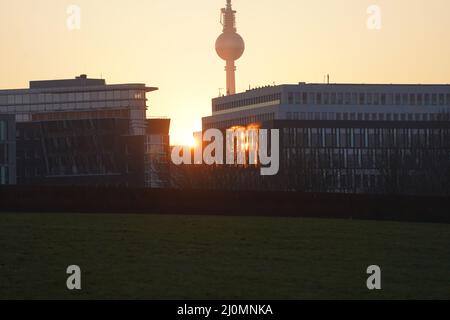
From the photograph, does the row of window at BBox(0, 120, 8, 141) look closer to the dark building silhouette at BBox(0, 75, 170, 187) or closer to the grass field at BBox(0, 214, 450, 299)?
the dark building silhouette at BBox(0, 75, 170, 187)

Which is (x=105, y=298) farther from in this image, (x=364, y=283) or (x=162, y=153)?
(x=162, y=153)

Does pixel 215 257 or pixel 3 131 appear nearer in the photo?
pixel 215 257

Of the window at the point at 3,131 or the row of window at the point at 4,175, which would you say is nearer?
the row of window at the point at 4,175

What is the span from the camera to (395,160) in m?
179

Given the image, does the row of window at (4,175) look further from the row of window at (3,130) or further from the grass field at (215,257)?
the grass field at (215,257)

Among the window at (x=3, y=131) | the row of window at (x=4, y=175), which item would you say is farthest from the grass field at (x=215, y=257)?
the window at (x=3, y=131)

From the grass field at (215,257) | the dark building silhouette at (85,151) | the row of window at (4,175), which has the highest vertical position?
the dark building silhouette at (85,151)

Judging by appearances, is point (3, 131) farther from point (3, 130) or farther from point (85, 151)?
point (85, 151)

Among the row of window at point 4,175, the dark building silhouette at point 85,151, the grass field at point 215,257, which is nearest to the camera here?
the grass field at point 215,257

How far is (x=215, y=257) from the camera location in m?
55.3

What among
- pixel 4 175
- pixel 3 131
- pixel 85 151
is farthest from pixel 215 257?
pixel 85 151

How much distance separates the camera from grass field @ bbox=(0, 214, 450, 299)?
48.2m

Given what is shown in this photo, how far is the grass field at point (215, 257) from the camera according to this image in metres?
48.2
